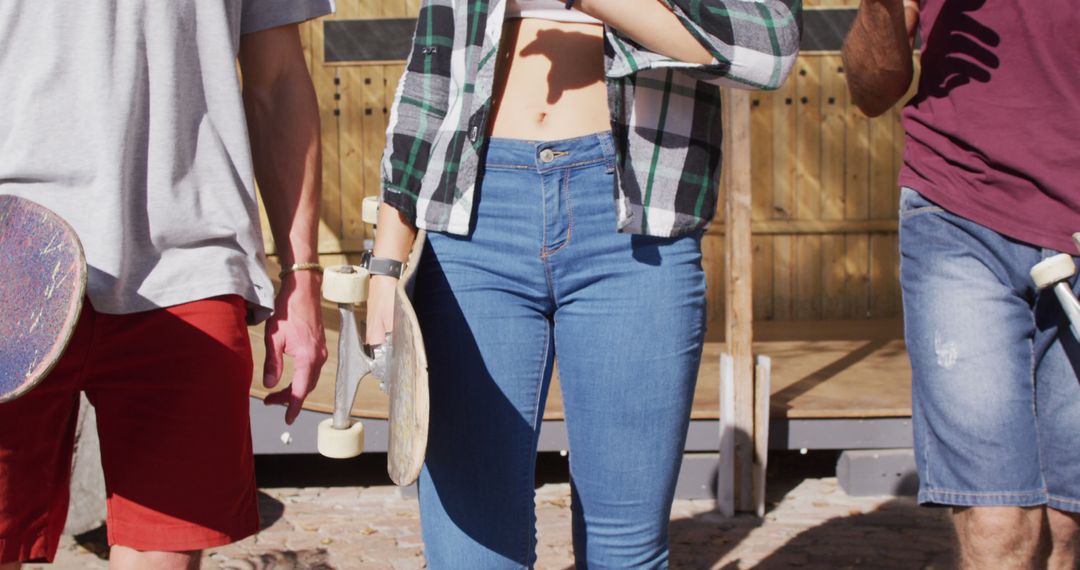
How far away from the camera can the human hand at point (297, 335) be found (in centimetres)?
207

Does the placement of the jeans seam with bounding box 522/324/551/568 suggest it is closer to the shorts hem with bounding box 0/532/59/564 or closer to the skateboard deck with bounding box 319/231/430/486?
the skateboard deck with bounding box 319/231/430/486

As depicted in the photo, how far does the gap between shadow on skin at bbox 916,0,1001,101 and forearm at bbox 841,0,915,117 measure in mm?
59

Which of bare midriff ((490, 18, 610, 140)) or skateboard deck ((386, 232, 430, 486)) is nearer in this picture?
skateboard deck ((386, 232, 430, 486))

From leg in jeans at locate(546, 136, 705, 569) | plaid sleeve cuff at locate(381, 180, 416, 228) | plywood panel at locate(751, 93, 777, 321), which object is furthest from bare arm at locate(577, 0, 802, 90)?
plywood panel at locate(751, 93, 777, 321)

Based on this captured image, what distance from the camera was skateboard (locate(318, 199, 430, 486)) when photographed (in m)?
1.84

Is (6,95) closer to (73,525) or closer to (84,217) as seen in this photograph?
(84,217)

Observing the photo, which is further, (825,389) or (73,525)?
(825,389)

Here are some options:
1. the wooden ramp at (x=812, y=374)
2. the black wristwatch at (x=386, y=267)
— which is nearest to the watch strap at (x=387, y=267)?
the black wristwatch at (x=386, y=267)

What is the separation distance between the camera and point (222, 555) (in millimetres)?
4555

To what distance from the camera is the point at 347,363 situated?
212 cm

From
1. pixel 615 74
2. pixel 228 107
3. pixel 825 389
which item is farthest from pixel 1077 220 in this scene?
pixel 825 389

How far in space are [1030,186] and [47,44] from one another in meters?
1.74

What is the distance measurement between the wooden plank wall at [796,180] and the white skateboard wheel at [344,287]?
19.2 feet

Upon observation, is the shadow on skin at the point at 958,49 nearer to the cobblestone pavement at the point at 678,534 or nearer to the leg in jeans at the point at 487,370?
the leg in jeans at the point at 487,370
